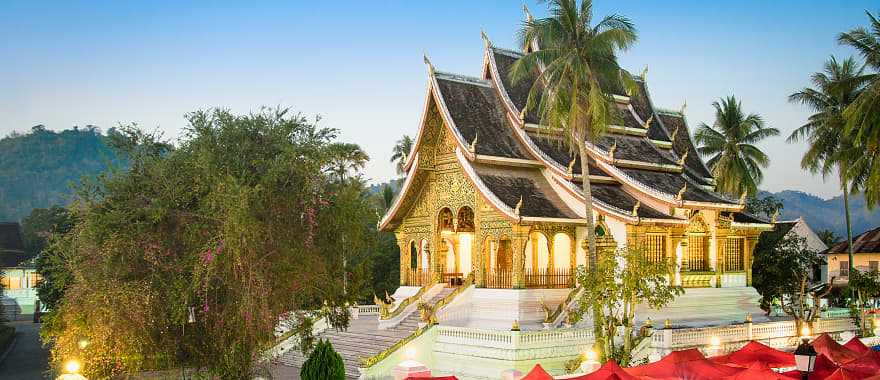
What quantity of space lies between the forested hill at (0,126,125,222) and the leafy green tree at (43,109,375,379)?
5448 inches

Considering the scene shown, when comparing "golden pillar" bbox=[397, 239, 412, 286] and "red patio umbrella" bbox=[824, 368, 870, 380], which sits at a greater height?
"golden pillar" bbox=[397, 239, 412, 286]

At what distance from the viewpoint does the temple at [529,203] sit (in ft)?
86.7

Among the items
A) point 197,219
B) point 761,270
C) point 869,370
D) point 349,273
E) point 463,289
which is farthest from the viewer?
point 761,270

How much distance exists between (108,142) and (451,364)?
31.3 feet

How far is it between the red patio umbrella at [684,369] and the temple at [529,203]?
340 inches

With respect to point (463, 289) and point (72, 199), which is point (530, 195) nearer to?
point (463, 289)

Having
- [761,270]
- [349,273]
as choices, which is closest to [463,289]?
Answer: [349,273]

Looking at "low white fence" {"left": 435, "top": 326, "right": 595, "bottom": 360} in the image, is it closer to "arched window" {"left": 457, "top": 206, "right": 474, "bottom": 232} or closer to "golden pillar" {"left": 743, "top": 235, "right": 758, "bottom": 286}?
"arched window" {"left": 457, "top": 206, "right": 474, "bottom": 232}

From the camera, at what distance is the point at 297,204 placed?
1952 cm

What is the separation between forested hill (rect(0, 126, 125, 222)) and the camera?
6097 inches

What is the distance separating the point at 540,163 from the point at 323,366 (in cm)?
1096

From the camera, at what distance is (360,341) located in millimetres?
25875

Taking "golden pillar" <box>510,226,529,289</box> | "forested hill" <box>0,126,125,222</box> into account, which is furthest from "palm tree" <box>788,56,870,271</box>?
"forested hill" <box>0,126,125,222</box>

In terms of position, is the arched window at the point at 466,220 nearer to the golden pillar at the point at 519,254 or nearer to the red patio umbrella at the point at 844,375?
the golden pillar at the point at 519,254
